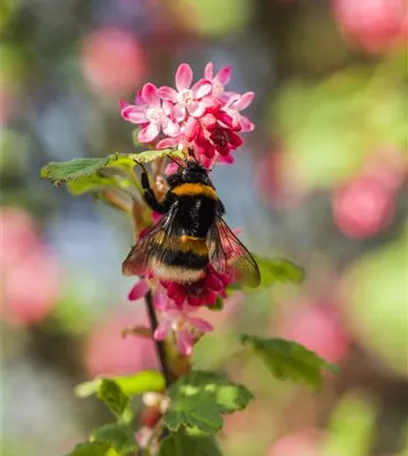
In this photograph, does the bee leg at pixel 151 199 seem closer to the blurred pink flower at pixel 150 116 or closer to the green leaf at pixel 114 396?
the blurred pink flower at pixel 150 116

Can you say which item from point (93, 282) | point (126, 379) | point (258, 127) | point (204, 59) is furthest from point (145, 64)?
point (126, 379)

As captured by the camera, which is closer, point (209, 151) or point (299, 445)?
point (209, 151)

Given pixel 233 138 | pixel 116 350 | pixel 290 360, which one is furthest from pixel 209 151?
pixel 116 350

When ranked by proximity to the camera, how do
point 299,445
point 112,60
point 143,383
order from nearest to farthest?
point 143,383 → point 299,445 → point 112,60

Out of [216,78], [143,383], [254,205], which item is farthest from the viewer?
[254,205]

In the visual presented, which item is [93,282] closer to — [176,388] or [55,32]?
[55,32]

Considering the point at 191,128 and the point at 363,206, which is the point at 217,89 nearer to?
the point at 191,128
